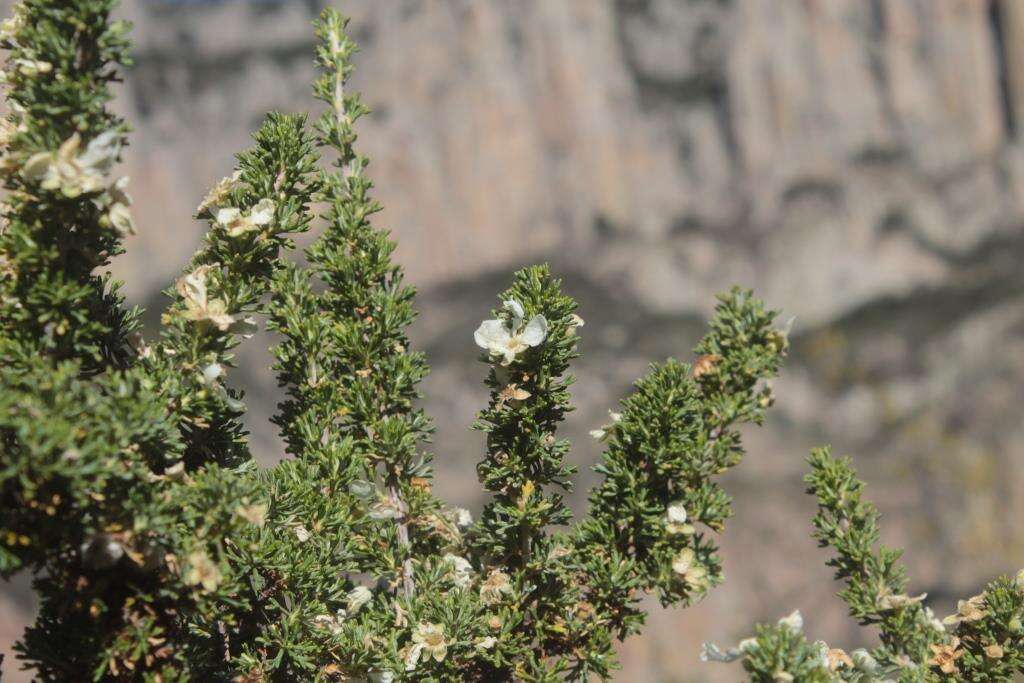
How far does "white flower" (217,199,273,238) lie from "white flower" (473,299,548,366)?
39 centimetres

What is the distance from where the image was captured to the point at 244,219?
151 centimetres

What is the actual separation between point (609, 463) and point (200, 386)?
0.67 meters

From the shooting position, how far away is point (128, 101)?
982 inches

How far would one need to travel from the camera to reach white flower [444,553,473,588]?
5.16ft

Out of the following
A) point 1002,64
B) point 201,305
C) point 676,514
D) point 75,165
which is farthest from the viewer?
point 1002,64

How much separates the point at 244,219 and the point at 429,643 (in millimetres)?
722

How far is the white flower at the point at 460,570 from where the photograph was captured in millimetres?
1574

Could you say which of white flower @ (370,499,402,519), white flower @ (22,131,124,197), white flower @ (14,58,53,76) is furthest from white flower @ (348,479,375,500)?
white flower @ (14,58,53,76)

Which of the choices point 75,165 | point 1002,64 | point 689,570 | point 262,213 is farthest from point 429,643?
point 1002,64

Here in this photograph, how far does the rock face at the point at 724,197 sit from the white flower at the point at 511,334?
19.0 meters

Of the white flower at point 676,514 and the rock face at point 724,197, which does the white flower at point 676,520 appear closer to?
the white flower at point 676,514

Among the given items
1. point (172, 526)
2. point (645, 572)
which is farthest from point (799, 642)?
point (172, 526)

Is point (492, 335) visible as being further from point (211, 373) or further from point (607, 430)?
point (211, 373)

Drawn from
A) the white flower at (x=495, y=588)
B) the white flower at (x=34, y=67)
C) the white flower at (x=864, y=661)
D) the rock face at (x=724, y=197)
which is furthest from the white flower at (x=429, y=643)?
the rock face at (x=724, y=197)
